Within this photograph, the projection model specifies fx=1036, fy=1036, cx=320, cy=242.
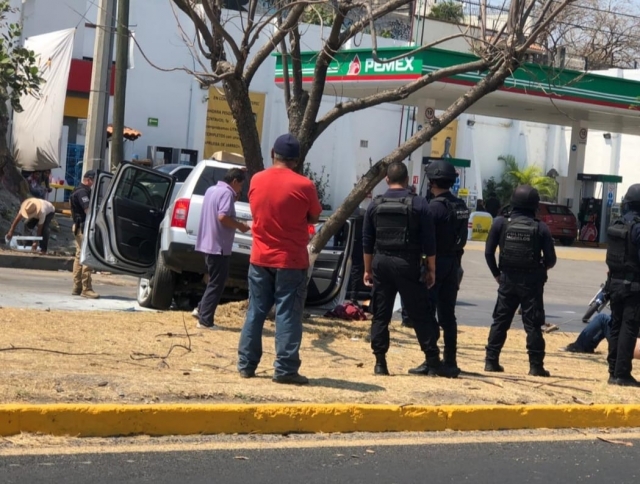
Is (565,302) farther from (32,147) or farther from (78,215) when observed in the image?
(32,147)

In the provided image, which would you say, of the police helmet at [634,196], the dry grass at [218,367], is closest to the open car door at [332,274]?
the dry grass at [218,367]

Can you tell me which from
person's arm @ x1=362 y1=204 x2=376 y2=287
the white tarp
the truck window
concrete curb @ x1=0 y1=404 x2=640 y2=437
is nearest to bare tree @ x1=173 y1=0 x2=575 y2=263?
the truck window

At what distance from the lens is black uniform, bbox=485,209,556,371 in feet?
28.5

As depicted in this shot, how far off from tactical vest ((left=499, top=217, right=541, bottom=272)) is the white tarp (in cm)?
1257

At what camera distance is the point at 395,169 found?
8141mm

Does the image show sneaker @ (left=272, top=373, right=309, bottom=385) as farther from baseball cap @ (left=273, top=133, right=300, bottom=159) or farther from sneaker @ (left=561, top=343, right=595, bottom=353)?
sneaker @ (left=561, top=343, right=595, bottom=353)

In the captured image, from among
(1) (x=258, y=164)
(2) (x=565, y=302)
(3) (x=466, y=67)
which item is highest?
(3) (x=466, y=67)

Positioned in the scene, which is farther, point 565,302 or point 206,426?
point 565,302

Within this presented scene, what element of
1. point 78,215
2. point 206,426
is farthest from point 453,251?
point 78,215

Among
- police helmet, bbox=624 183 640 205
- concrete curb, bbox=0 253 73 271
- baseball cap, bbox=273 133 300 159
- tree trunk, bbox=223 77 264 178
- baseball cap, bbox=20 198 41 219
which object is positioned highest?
tree trunk, bbox=223 77 264 178

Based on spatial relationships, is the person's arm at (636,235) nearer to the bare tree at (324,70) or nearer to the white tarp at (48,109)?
the bare tree at (324,70)

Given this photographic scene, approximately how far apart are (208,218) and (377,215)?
277cm

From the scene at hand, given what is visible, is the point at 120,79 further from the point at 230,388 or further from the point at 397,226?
the point at 230,388

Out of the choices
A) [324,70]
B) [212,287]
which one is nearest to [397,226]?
[212,287]
